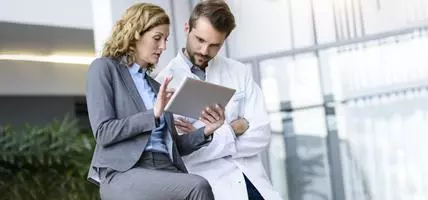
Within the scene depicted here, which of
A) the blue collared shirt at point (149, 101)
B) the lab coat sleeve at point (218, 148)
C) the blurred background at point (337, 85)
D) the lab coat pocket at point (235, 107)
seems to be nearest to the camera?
the blue collared shirt at point (149, 101)

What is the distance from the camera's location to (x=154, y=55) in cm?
221

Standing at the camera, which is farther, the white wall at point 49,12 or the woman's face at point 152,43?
the white wall at point 49,12

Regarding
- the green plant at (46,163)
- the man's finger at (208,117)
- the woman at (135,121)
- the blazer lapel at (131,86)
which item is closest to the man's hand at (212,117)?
the man's finger at (208,117)

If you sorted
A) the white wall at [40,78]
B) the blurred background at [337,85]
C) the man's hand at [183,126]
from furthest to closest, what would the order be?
the white wall at [40,78], the blurred background at [337,85], the man's hand at [183,126]

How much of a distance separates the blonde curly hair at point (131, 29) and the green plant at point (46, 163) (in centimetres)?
303

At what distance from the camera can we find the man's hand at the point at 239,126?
2755mm

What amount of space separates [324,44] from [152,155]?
2056 millimetres

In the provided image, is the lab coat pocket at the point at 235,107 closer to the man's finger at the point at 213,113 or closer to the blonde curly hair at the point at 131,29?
the man's finger at the point at 213,113

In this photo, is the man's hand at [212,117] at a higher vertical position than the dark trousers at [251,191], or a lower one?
higher

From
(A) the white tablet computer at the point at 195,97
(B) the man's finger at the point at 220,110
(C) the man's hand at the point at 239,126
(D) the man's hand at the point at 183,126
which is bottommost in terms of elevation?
(C) the man's hand at the point at 239,126

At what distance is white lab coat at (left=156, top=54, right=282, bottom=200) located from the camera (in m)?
2.71

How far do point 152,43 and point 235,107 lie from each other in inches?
29.5

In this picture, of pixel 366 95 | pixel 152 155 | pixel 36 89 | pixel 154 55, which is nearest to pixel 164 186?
pixel 152 155

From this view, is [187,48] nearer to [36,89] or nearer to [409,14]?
[409,14]
